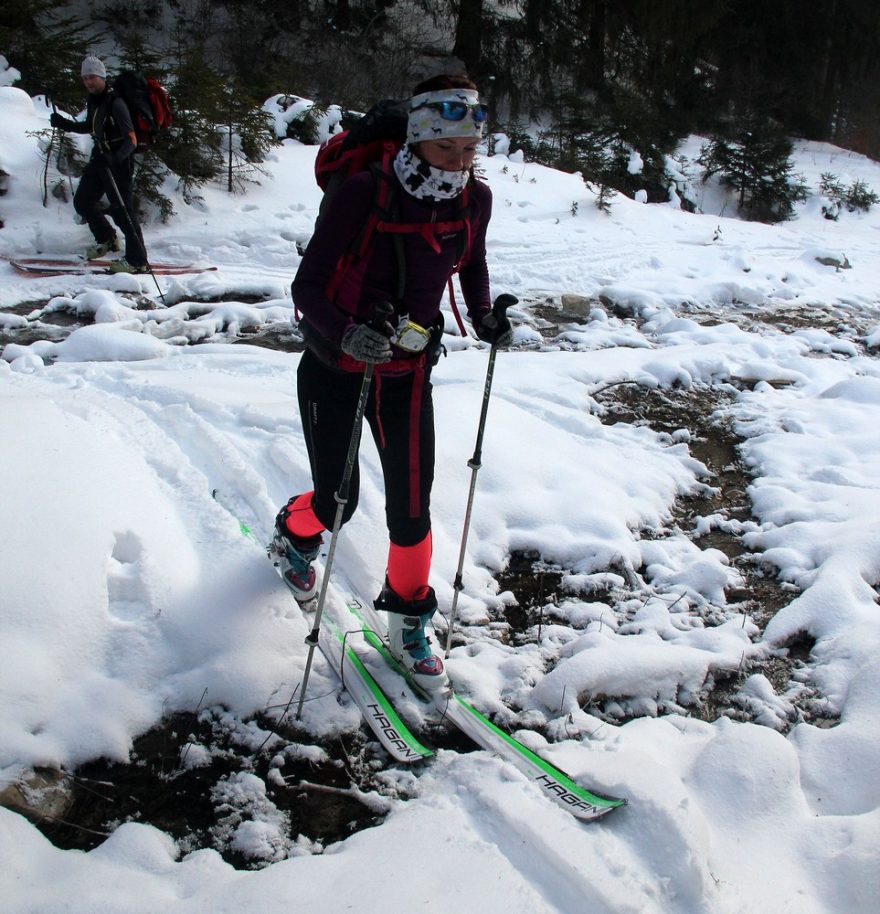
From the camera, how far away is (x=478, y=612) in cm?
344

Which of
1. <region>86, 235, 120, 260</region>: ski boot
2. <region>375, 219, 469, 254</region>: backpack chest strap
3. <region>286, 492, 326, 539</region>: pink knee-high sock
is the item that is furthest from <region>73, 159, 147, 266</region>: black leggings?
<region>375, 219, 469, 254</region>: backpack chest strap

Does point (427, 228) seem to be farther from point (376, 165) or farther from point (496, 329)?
point (496, 329)

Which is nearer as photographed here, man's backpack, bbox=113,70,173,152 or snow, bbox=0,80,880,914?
snow, bbox=0,80,880,914

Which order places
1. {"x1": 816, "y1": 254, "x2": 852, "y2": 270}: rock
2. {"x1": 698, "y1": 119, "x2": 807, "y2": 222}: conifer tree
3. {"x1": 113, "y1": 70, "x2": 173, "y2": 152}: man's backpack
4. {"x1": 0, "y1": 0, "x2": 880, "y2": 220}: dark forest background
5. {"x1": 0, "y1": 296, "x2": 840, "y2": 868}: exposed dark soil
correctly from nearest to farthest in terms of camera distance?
{"x1": 0, "y1": 296, "x2": 840, "y2": 868}: exposed dark soil, {"x1": 113, "y1": 70, "x2": 173, "y2": 152}: man's backpack, {"x1": 816, "y1": 254, "x2": 852, "y2": 270}: rock, {"x1": 0, "y1": 0, "x2": 880, "y2": 220}: dark forest background, {"x1": 698, "y1": 119, "x2": 807, "y2": 222}: conifer tree

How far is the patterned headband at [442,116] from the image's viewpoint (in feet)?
7.86

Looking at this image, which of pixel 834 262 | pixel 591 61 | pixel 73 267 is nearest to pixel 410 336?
pixel 73 267

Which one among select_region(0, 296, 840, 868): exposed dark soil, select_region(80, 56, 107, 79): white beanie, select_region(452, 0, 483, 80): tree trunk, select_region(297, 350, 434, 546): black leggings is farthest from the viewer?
select_region(452, 0, 483, 80): tree trunk

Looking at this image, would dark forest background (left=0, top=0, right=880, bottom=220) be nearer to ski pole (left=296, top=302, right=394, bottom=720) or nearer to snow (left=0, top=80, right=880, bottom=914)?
snow (left=0, top=80, right=880, bottom=914)

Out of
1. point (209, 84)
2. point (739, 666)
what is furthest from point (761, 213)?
point (739, 666)

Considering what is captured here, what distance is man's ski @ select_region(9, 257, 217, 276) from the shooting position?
702 centimetres

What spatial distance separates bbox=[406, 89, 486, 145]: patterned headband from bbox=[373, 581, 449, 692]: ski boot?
1680 millimetres

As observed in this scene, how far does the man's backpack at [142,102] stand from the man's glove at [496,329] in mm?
5940

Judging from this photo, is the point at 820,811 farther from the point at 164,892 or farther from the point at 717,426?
the point at 717,426

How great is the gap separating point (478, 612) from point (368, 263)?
1.70 metres
